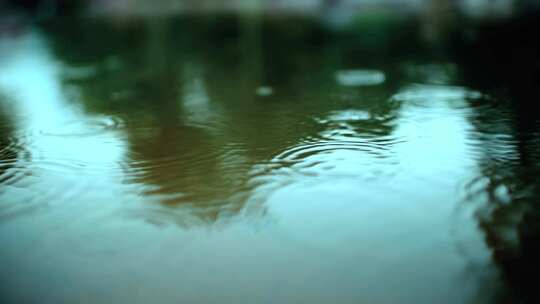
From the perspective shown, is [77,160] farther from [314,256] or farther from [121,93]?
[121,93]

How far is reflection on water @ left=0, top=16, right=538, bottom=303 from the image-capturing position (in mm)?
1454

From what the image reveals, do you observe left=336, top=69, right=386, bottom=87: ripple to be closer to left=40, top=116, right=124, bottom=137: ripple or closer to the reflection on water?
the reflection on water

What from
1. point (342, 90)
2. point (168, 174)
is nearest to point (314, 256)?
point (168, 174)

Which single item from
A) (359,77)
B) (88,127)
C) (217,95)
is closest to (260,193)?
(88,127)

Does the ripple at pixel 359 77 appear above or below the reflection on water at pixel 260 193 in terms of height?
above

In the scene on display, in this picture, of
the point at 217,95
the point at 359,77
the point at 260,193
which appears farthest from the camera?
the point at 359,77

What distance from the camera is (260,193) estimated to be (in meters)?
2.01

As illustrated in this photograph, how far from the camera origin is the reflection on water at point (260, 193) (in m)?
1.45

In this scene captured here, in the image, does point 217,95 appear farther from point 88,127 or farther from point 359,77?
point 359,77

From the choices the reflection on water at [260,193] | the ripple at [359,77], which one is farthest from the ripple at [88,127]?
the ripple at [359,77]

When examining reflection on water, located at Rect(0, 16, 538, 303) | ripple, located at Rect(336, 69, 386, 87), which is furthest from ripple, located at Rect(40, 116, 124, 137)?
ripple, located at Rect(336, 69, 386, 87)

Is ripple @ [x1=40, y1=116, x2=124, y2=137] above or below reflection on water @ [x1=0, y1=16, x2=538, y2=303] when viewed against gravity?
above

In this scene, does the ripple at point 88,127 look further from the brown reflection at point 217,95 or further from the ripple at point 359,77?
the ripple at point 359,77

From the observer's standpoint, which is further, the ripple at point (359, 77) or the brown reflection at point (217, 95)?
the ripple at point (359, 77)
